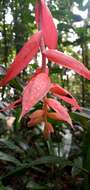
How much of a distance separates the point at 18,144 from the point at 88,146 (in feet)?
1.54

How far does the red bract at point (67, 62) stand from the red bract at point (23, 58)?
0.6 inches

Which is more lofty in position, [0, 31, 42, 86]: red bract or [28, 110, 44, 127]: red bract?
[0, 31, 42, 86]: red bract

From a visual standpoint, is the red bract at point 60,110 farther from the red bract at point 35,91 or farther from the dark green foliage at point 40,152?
the dark green foliage at point 40,152

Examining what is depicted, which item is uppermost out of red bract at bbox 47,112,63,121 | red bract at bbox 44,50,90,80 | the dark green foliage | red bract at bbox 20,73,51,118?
red bract at bbox 44,50,90,80

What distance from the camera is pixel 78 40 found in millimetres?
3059

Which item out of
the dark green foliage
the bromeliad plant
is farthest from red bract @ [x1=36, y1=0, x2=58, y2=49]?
the dark green foliage

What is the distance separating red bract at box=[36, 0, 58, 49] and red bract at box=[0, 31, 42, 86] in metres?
0.01

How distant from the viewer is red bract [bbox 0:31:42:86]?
40cm

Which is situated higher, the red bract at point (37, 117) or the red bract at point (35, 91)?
the red bract at point (35, 91)

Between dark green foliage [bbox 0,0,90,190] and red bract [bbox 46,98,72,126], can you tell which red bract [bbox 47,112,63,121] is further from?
dark green foliage [bbox 0,0,90,190]

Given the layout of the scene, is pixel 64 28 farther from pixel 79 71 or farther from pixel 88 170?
pixel 79 71

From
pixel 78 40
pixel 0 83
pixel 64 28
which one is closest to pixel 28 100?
pixel 0 83

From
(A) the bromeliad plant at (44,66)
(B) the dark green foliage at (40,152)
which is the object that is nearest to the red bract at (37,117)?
(A) the bromeliad plant at (44,66)

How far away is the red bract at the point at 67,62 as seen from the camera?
409 millimetres
